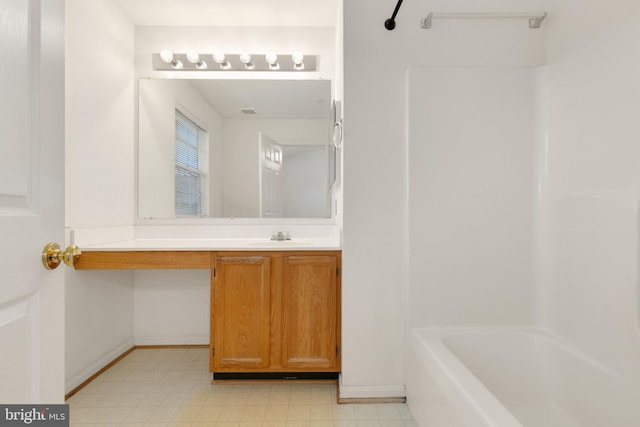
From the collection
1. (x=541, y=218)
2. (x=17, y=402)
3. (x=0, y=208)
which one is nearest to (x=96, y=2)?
(x=0, y=208)

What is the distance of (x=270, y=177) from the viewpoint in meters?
2.50

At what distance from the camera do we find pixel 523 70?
70.1 inches

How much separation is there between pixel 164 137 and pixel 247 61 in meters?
0.85

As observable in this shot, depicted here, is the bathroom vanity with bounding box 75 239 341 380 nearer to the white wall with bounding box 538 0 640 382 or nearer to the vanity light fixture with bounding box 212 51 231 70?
the white wall with bounding box 538 0 640 382

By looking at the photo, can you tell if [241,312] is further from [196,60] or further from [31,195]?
[196,60]

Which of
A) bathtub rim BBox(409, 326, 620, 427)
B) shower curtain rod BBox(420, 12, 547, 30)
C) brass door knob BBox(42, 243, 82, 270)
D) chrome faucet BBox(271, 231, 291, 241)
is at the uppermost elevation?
shower curtain rod BBox(420, 12, 547, 30)

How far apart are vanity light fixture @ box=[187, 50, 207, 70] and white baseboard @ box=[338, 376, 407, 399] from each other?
93.9 inches

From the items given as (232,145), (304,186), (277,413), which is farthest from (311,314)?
(232,145)

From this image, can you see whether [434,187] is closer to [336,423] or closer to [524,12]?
[524,12]

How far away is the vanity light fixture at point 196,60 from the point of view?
245cm

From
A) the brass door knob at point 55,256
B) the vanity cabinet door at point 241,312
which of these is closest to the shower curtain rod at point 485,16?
the vanity cabinet door at point 241,312

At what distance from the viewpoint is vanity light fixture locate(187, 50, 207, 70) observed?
2.45m

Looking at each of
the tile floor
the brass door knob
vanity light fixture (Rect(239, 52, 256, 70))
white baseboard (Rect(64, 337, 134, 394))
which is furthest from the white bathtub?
vanity light fixture (Rect(239, 52, 256, 70))

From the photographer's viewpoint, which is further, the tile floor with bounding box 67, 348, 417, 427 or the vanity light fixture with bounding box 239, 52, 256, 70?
the vanity light fixture with bounding box 239, 52, 256, 70
